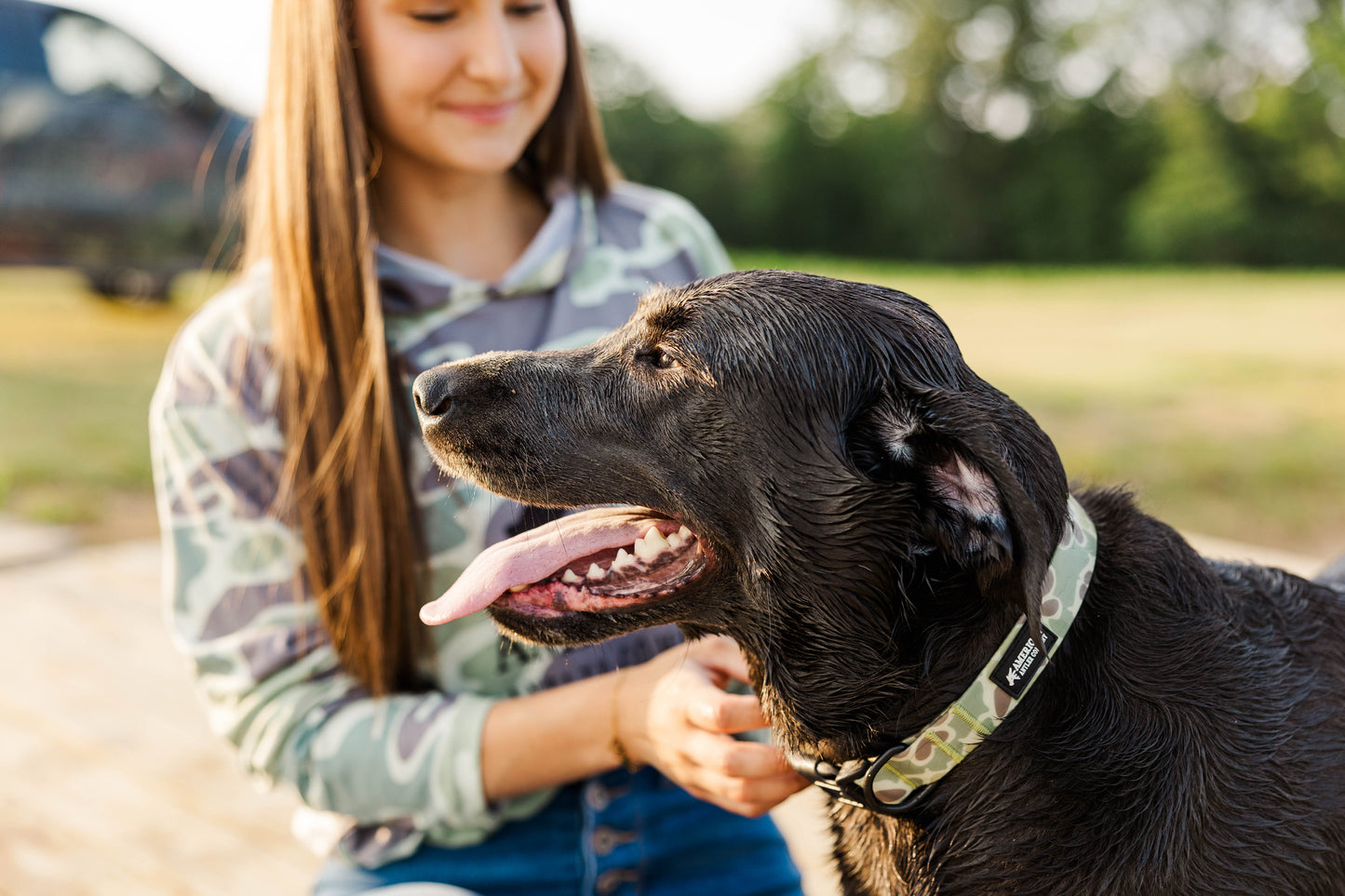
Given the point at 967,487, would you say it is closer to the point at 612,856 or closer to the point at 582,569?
the point at 582,569

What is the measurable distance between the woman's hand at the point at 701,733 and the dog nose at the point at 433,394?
0.54 metres

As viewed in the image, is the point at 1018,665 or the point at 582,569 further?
the point at 582,569

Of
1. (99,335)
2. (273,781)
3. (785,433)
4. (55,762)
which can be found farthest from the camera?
(99,335)

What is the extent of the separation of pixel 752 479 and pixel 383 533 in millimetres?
733

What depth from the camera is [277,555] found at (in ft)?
6.59

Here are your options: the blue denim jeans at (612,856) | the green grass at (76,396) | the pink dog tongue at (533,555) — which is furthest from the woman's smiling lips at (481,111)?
the green grass at (76,396)

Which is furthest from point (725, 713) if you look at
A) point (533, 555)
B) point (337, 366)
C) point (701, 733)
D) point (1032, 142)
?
point (1032, 142)

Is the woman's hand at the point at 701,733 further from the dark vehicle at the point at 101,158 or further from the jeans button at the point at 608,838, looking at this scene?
the dark vehicle at the point at 101,158

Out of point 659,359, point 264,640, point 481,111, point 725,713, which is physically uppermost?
point 481,111

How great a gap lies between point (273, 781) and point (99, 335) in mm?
8739

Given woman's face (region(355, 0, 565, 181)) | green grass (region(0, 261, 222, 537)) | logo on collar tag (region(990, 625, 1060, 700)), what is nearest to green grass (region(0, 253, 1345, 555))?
green grass (region(0, 261, 222, 537))

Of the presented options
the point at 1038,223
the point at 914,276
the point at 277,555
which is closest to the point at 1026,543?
the point at 277,555

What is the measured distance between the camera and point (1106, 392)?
25.6ft

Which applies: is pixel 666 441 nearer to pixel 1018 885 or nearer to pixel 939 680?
pixel 939 680
